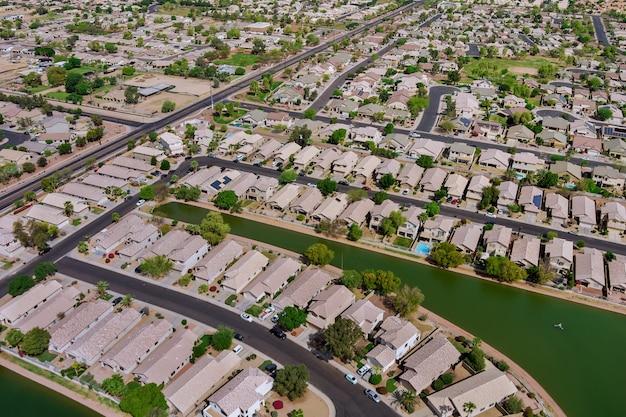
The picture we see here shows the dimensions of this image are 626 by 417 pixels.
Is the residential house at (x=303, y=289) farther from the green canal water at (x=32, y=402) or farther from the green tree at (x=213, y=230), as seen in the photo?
the green canal water at (x=32, y=402)

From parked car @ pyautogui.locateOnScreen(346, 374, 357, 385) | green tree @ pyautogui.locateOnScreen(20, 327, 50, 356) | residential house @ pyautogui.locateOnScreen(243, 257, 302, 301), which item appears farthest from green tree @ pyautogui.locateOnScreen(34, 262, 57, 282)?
parked car @ pyautogui.locateOnScreen(346, 374, 357, 385)

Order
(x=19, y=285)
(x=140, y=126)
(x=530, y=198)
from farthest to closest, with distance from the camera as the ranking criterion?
(x=140, y=126), (x=530, y=198), (x=19, y=285)

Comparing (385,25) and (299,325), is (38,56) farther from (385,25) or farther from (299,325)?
(299,325)

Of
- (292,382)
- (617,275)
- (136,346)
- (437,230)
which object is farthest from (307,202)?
(617,275)

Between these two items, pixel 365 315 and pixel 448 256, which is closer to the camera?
pixel 365 315

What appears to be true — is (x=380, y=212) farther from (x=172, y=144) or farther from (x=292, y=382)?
(x=172, y=144)

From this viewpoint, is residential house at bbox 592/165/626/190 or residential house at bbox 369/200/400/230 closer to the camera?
residential house at bbox 369/200/400/230

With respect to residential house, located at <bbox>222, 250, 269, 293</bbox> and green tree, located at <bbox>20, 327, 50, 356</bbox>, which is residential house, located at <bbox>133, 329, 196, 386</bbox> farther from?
green tree, located at <bbox>20, 327, 50, 356</bbox>
